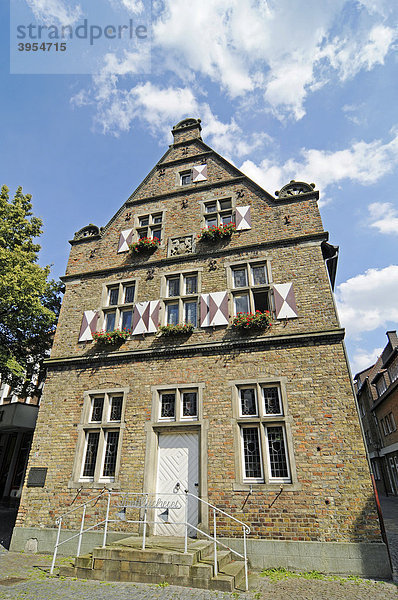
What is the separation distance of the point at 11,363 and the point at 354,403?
1114 cm

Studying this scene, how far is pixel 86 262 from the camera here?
42.9ft

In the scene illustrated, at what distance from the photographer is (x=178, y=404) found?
9.48 m

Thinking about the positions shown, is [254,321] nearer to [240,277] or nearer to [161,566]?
[240,277]

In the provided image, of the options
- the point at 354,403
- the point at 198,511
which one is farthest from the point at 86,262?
the point at 354,403

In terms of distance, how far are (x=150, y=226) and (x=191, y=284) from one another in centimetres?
310

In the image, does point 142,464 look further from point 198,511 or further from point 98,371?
point 98,371

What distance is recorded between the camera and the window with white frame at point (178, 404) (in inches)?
371

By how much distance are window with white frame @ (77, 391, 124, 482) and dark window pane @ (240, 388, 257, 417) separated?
3448mm

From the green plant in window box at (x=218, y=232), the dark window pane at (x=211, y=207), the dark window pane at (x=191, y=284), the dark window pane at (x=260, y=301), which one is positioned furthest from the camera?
the dark window pane at (x=211, y=207)

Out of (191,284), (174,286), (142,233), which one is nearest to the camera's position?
(191,284)

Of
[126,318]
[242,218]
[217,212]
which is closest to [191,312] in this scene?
[126,318]

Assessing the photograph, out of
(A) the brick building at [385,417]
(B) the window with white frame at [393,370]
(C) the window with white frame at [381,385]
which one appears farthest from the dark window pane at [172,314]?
(C) the window with white frame at [381,385]

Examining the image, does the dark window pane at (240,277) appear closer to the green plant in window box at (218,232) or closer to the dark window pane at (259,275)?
the dark window pane at (259,275)

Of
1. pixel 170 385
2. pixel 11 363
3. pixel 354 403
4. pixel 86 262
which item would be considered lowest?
pixel 354 403
